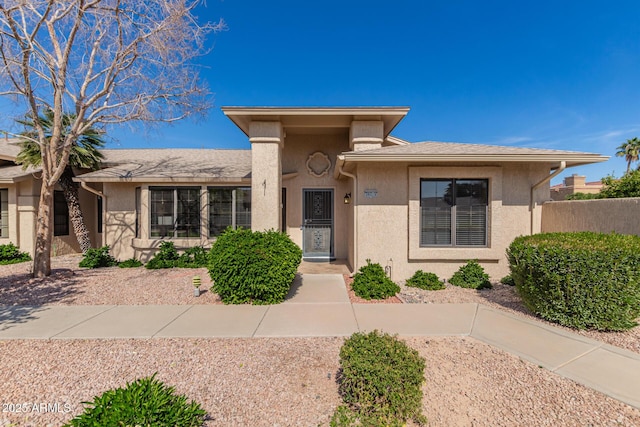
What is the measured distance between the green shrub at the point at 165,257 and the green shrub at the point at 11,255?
5.41 meters

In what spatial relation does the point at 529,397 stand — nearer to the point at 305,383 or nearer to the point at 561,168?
the point at 305,383

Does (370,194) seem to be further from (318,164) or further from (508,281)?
(508,281)

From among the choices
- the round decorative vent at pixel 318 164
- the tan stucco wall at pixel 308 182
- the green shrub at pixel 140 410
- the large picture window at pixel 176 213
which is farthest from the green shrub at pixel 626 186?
the large picture window at pixel 176 213

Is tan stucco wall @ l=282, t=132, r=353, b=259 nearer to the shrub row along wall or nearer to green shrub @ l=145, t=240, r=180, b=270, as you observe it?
green shrub @ l=145, t=240, r=180, b=270

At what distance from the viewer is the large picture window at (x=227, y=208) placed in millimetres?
9867

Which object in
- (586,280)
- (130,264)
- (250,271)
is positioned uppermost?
(586,280)

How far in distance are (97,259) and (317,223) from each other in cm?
773

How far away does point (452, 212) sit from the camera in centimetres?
717

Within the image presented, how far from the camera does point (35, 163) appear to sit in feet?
31.9

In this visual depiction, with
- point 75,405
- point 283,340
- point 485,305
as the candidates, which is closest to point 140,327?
point 75,405

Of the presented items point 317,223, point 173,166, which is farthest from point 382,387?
point 173,166

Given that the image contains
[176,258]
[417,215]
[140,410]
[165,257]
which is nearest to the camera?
[140,410]

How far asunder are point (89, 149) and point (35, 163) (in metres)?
1.66

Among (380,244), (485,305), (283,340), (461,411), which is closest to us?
(461,411)
